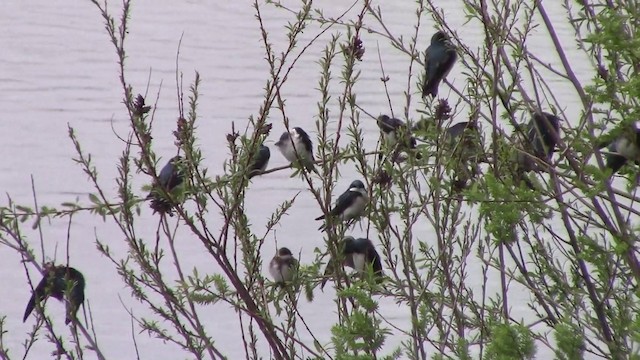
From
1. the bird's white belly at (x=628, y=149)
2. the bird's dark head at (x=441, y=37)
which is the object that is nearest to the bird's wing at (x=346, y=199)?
the bird's dark head at (x=441, y=37)

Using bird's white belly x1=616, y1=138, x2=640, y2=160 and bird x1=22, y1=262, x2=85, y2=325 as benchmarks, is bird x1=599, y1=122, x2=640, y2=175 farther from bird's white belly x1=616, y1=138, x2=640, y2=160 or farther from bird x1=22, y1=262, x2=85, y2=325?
bird x1=22, y1=262, x2=85, y2=325

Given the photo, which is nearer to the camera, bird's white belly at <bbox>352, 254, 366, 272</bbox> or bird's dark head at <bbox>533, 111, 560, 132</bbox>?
bird's dark head at <bbox>533, 111, 560, 132</bbox>

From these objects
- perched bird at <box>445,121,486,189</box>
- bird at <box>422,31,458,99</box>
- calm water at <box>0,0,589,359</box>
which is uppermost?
calm water at <box>0,0,589,359</box>

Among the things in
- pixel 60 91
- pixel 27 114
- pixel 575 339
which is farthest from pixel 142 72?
pixel 575 339

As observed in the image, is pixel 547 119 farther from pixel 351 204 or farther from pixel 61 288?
pixel 61 288

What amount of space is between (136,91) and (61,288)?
6498 millimetres

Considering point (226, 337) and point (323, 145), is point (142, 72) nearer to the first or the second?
point (226, 337)

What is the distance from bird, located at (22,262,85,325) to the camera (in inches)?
93.3

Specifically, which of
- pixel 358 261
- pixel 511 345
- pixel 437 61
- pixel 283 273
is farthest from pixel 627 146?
pixel 437 61

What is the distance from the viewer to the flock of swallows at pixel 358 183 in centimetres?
236

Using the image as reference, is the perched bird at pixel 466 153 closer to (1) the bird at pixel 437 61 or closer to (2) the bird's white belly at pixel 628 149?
(2) the bird's white belly at pixel 628 149

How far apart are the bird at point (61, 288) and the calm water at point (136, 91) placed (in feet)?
0.92

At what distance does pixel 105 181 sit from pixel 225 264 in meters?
5.86

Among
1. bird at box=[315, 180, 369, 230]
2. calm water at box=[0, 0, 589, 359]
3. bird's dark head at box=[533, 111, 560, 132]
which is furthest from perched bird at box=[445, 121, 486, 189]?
calm water at box=[0, 0, 589, 359]
